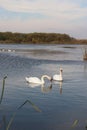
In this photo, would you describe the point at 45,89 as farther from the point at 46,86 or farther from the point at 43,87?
the point at 46,86

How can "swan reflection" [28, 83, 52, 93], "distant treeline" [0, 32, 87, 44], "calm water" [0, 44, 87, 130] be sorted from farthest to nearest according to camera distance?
"distant treeline" [0, 32, 87, 44] < "swan reflection" [28, 83, 52, 93] < "calm water" [0, 44, 87, 130]

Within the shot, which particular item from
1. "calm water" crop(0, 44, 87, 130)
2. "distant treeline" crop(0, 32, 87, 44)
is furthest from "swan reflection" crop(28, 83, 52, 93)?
"distant treeline" crop(0, 32, 87, 44)

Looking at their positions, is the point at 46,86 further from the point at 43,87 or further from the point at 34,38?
the point at 34,38

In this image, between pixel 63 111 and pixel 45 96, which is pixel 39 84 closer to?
pixel 45 96

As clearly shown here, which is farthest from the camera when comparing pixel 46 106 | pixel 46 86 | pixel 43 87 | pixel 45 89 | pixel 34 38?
pixel 34 38

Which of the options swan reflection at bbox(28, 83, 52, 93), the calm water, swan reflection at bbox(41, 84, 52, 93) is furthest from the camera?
swan reflection at bbox(28, 83, 52, 93)

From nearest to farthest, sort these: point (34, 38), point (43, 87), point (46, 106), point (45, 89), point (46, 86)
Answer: point (46, 106) < point (45, 89) < point (43, 87) < point (46, 86) < point (34, 38)

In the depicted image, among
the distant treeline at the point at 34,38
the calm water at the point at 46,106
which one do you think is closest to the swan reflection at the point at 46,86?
the calm water at the point at 46,106

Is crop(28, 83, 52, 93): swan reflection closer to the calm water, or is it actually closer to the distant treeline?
the calm water

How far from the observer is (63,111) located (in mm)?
8523

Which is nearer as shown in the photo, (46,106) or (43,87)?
(46,106)

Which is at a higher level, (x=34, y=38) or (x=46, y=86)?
(x=34, y=38)

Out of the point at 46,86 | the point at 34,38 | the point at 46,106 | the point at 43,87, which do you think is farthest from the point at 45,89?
the point at 34,38

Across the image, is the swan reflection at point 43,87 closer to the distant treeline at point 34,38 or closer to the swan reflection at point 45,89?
the swan reflection at point 45,89
